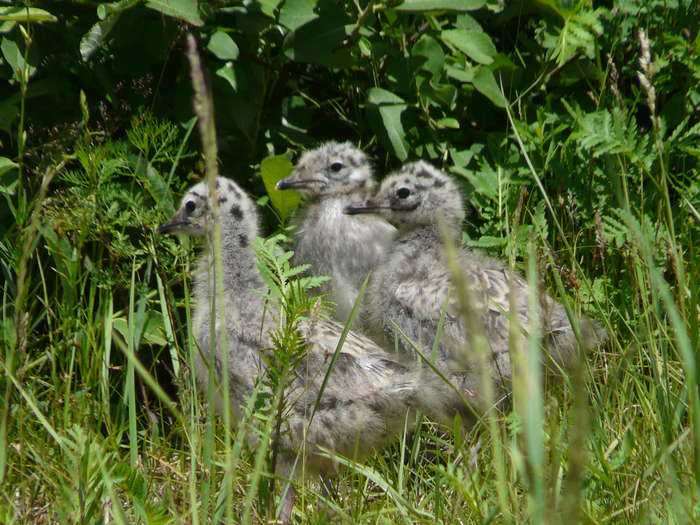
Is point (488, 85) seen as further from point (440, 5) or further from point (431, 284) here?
point (431, 284)

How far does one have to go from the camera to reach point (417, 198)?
423 cm

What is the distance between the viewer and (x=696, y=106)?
428cm

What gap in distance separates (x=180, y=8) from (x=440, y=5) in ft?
3.72

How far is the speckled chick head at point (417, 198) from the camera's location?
4191mm

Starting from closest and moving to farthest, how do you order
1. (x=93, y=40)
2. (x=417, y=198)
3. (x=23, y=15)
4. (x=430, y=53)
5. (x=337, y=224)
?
(x=23, y=15) → (x=93, y=40) → (x=430, y=53) → (x=417, y=198) → (x=337, y=224)

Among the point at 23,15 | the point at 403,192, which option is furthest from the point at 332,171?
the point at 23,15

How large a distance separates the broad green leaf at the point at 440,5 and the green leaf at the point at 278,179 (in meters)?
0.98

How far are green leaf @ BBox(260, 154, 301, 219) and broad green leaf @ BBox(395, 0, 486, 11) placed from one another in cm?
98

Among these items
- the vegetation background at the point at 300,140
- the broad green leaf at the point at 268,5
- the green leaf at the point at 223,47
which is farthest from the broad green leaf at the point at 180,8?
the broad green leaf at the point at 268,5

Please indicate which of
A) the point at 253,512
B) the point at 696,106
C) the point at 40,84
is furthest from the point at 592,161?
the point at 40,84

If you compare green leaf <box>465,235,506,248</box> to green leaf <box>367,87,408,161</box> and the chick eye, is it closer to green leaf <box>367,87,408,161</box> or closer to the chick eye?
the chick eye

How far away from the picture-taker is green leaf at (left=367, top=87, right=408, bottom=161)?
409cm

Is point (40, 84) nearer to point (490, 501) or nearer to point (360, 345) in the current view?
point (360, 345)

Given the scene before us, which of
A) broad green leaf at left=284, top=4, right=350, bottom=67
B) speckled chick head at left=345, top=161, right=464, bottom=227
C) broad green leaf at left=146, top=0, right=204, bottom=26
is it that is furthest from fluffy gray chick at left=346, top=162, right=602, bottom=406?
broad green leaf at left=146, top=0, right=204, bottom=26
